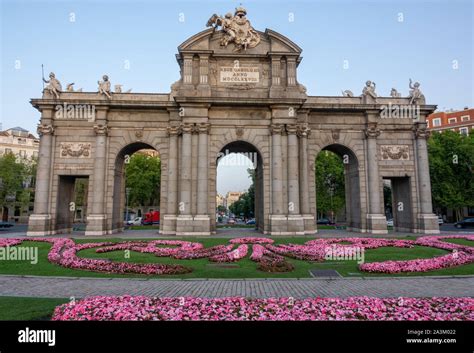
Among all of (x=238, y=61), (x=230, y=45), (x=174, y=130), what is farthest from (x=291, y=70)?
(x=174, y=130)

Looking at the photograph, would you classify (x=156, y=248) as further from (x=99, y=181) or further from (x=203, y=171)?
(x=99, y=181)

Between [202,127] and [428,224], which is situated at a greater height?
[202,127]

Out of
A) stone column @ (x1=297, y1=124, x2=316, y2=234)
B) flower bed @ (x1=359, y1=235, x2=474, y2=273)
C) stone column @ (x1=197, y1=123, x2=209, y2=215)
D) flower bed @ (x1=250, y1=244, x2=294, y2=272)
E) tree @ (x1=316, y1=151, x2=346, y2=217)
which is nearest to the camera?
flower bed @ (x1=359, y1=235, x2=474, y2=273)

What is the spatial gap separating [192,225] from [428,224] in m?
23.1

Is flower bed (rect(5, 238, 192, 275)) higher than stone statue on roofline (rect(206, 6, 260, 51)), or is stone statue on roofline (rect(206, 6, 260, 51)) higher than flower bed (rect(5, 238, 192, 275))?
stone statue on roofline (rect(206, 6, 260, 51))

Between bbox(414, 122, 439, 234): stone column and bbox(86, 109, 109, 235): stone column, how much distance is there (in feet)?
102

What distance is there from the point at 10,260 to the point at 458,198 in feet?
195

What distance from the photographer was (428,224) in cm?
2908

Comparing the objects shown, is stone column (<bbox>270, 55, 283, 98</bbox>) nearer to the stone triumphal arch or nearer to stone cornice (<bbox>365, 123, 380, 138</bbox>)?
the stone triumphal arch

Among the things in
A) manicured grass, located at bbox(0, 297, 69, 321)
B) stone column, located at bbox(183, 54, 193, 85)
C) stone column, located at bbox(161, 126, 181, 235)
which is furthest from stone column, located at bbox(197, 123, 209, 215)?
manicured grass, located at bbox(0, 297, 69, 321)

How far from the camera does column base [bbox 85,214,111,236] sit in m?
26.9

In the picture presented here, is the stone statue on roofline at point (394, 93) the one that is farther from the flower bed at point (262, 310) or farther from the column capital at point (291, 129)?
the flower bed at point (262, 310)

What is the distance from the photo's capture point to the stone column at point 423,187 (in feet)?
95.6

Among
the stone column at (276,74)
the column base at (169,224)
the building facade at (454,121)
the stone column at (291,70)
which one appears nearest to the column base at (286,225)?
the column base at (169,224)
